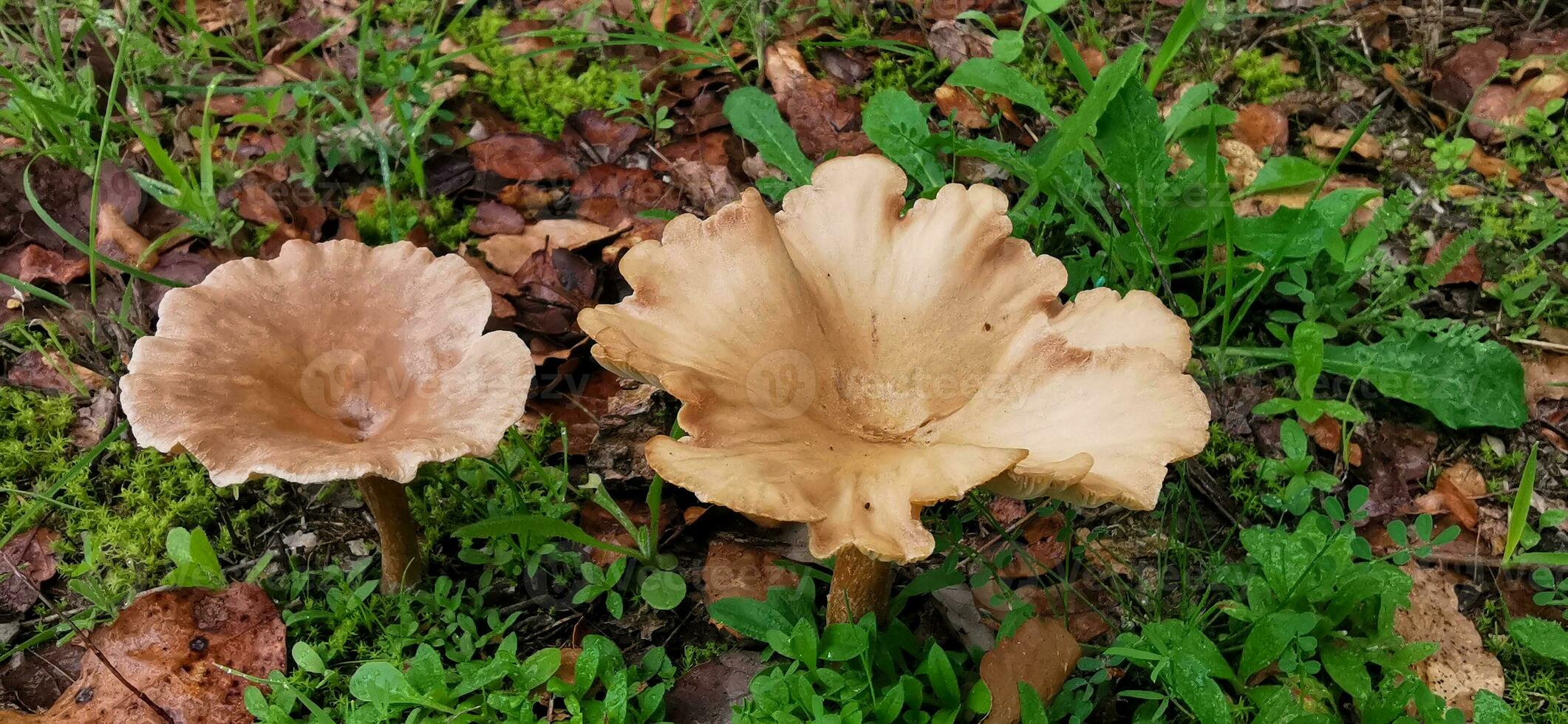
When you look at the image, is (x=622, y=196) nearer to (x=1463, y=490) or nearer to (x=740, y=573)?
(x=740, y=573)

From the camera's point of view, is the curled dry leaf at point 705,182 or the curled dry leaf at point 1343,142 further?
the curled dry leaf at point 1343,142

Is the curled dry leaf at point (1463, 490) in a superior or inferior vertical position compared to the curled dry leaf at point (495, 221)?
inferior

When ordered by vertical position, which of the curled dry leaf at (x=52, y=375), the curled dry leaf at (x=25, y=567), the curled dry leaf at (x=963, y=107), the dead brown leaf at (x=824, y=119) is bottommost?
the curled dry leaf at (x=25, y=567)

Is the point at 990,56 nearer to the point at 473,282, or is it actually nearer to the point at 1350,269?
the point at 1350,269

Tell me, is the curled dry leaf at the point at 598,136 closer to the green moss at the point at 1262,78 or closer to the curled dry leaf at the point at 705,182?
the curled dry leaf at the point at 705,182

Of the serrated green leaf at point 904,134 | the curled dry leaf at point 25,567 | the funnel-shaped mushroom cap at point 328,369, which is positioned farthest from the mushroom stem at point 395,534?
the serrated green leaf at point 904,134

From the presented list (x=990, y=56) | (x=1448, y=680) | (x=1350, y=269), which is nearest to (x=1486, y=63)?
(x=1350, y=269)
